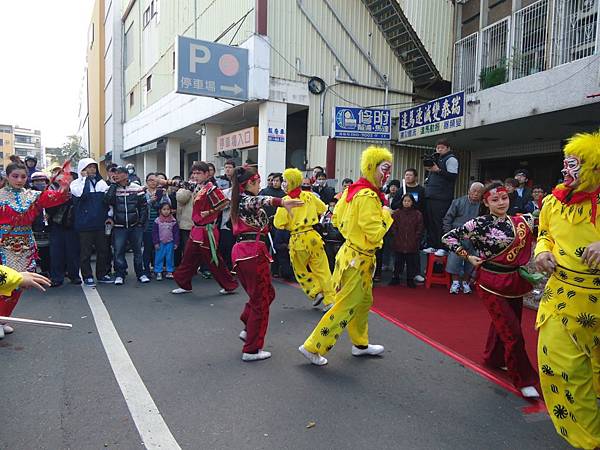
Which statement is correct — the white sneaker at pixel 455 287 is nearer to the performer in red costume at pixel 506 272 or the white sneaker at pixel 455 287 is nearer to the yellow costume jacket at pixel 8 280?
the performer in red costume at pixel 506 272

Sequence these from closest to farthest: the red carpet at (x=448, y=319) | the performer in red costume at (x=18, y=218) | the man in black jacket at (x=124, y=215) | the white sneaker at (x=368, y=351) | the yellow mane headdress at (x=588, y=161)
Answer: the yellow mane headdress at (x=588, y=161), the white sneaker at (x=368, y=351), the red carpet at (x=448, y=319), the performer in red costume at (x=18, y=218), the man in black jacket at (x=124, y=215)

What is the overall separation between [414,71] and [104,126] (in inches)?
974

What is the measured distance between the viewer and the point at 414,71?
1294 centimetres

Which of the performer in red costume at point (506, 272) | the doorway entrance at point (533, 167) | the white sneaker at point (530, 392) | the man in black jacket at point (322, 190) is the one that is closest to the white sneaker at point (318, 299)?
the performer in red costume at point (506, 272)

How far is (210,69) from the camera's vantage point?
10.6 meters

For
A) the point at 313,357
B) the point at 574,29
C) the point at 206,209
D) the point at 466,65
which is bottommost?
the point at 313,357

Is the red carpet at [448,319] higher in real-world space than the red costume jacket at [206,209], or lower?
lower

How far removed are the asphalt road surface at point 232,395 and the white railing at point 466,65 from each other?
867cm

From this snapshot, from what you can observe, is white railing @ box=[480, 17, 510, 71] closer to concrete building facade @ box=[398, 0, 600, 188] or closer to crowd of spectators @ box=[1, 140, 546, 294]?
concrete building facade @ box=[398, 0, 600, 188]

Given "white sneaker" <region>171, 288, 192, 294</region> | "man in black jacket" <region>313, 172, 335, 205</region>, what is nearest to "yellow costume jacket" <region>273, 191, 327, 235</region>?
"white sneaker" <region>171, 288, 192, 294</region>

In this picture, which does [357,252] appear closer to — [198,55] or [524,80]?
[524,80]

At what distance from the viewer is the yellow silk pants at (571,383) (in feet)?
7.89

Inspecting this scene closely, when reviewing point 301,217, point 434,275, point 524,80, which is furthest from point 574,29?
point 301,217

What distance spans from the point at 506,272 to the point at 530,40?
818cm
